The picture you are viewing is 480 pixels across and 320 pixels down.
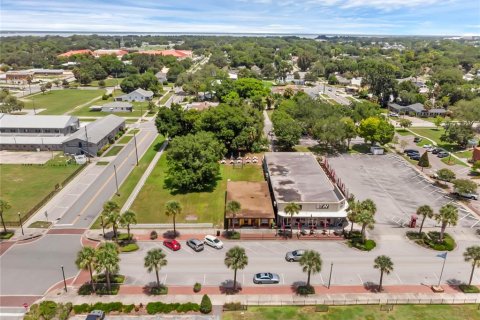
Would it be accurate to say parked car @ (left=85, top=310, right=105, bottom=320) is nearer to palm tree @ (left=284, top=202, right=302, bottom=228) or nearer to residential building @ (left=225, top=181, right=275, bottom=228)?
residential building @ (left=225, top=181, right=275, bottom=228)

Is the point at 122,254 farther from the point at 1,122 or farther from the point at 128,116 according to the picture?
the point at 128,116

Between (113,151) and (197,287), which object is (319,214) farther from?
(113,151)

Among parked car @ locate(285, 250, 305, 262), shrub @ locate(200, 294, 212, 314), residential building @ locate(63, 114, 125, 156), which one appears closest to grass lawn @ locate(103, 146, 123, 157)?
residential building @ locate(63, 114, 125, 156)

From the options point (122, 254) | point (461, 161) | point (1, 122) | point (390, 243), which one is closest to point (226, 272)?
point (122, 254)

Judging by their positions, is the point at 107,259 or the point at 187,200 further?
the point at 187,200

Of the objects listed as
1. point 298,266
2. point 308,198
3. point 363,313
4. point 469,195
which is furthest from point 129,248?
point 469,195

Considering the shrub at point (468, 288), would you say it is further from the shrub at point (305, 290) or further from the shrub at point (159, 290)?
the shrub at point (159, 290)

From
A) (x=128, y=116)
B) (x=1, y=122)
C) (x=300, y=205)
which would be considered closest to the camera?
(x=300, y=205)
